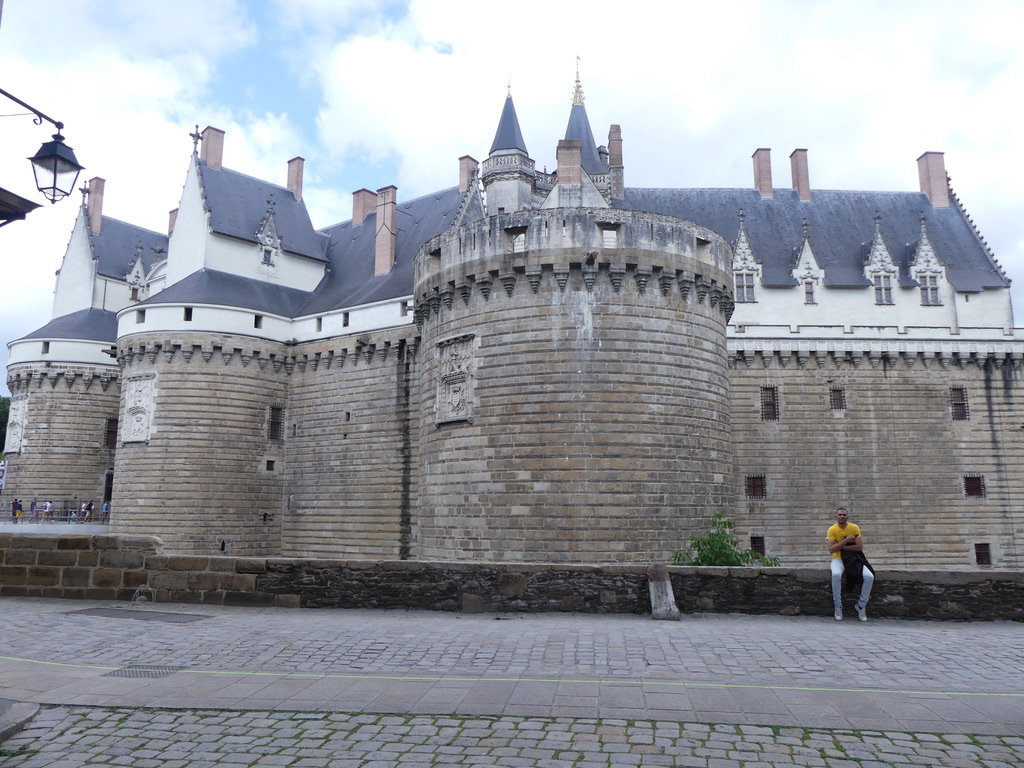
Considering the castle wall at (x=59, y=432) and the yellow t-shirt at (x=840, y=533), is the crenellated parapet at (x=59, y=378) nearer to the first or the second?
the castle wall at (x=59, y=432)

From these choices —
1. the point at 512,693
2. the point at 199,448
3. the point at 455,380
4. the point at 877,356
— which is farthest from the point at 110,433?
the point at 512,693

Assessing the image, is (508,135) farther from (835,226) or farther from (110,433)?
(110,433)

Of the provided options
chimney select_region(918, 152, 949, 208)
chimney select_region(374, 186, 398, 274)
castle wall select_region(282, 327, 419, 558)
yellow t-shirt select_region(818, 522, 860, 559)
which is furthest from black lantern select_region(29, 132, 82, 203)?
chimney select_region(918, 152, 949, 208)

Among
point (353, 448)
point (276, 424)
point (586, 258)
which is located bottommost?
point (353, 448)

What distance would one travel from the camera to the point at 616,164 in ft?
110

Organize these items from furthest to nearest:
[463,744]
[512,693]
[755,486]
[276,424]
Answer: [276,424] → [755,486] → [512,693] → [463,744]

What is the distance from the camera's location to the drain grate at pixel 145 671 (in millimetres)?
7242

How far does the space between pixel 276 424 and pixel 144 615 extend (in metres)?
20.0

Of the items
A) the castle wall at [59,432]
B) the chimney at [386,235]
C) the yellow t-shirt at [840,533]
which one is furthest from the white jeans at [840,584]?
the castle wall at [59,432]

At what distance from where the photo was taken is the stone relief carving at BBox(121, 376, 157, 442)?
90.8 feet

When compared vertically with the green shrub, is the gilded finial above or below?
above

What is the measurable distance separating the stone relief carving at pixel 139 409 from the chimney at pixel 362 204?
40.0 feet

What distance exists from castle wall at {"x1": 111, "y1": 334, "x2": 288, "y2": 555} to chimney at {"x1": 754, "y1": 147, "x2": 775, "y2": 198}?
71.1 feet

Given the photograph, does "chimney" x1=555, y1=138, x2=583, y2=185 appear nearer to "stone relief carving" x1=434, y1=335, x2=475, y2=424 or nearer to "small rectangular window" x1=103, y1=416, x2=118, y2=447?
"stone relief carving" x1=434, y1=335, x2=475, y2=424
